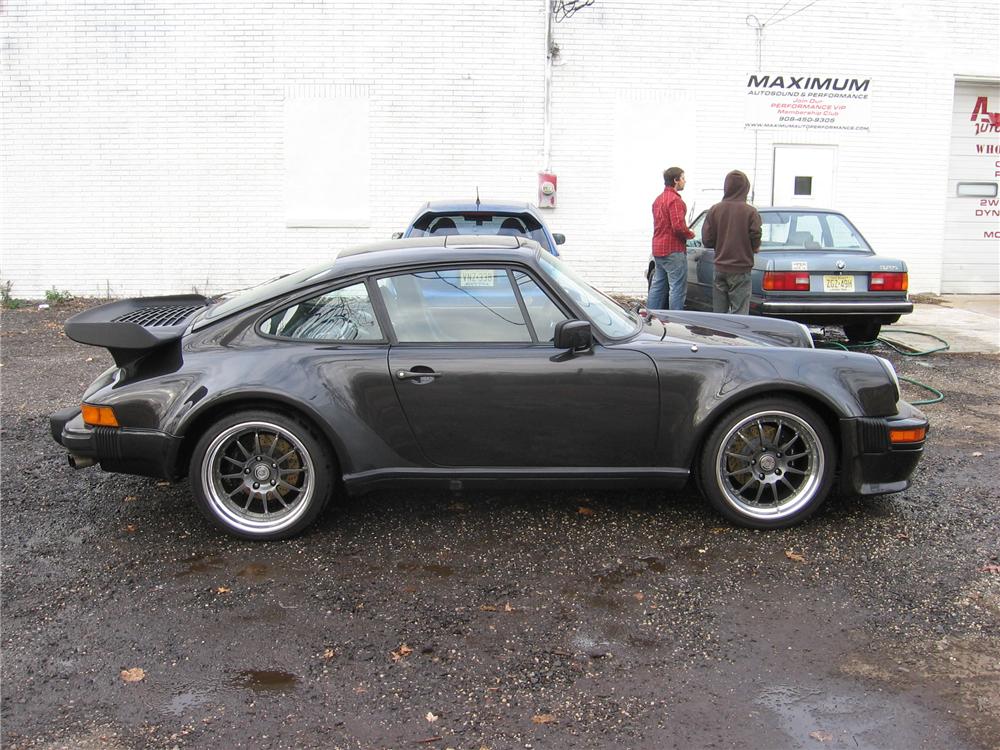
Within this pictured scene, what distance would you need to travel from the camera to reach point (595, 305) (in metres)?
4.42

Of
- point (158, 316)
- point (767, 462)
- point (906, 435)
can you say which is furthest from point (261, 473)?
point (906, 435)

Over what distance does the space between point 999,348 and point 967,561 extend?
6.25m

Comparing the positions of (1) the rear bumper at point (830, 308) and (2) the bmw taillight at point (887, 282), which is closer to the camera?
(1) the rear bumper at point (830, 308)

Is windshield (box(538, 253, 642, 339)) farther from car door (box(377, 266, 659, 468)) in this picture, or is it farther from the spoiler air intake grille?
the spoiler air intake grille

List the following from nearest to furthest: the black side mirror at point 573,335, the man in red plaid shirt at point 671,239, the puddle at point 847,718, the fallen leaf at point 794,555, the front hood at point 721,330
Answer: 1. the puddle at point 847,718
2. the fallen leaf at point 794,555
3. the black side mirror at point 573,335
4. the front hood at point 721,330
5. the man in red plaid shirt at point 671,239

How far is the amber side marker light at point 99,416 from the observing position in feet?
13.2

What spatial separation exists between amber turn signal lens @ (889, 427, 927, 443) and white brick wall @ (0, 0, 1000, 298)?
29.1 ft

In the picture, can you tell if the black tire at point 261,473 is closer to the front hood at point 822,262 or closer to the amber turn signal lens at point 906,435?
the amber turn signal lens at point 906,435

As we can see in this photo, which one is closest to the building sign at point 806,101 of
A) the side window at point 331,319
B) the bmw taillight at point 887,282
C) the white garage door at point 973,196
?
the white garage door at point 973,196

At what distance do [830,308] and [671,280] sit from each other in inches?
69.9

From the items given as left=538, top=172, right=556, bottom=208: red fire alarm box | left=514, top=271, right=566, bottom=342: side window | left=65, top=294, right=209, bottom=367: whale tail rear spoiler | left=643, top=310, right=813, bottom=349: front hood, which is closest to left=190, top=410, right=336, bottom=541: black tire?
left=65, top=294, right=209, bottom=367: whale tail rear spoiler

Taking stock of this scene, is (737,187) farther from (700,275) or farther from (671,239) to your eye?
(700,275)

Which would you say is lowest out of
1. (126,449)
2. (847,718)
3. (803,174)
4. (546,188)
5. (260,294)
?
(847,718)

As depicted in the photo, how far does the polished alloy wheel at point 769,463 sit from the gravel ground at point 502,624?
5.7 inches
